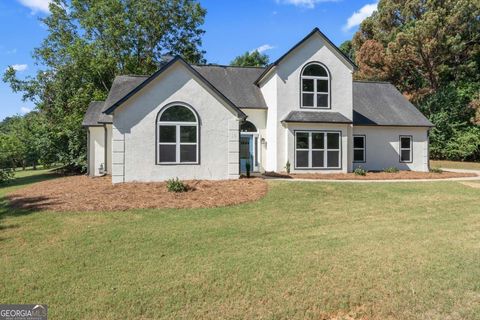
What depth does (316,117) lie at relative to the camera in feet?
60.8

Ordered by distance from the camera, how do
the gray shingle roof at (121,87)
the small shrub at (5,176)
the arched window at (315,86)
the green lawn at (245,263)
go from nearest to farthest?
the green lawn at (245,263) < the gray shingle roof at (121,87) < the arched window at (315,86) < the small shrub at (5,176)

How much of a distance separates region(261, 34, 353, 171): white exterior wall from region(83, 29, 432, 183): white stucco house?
5 cm

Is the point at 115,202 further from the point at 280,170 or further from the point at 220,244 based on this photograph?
the point at 280,170

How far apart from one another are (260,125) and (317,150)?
3587mm

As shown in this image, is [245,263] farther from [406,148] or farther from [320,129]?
[406,148]

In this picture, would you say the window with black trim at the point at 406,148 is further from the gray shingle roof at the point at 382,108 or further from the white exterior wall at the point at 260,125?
the white exterior wall at the point at 260,125

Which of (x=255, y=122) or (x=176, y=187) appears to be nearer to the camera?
(x=176, y=187)

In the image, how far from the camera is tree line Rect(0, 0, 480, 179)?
87.9ft

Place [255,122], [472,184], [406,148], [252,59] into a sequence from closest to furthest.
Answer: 1. [472,184]
2. [255,122]
3. [406,148]
4. [252,59]

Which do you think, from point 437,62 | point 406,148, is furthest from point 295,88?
point 437,62

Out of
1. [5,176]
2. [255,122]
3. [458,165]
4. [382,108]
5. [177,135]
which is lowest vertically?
[5,176]

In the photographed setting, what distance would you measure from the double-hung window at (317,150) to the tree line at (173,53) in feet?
48.1

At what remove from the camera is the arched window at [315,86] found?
62.3 ft

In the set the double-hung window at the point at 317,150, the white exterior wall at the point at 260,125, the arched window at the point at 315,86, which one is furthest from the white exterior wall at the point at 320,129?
the white exterior wall at the point at 260,125
